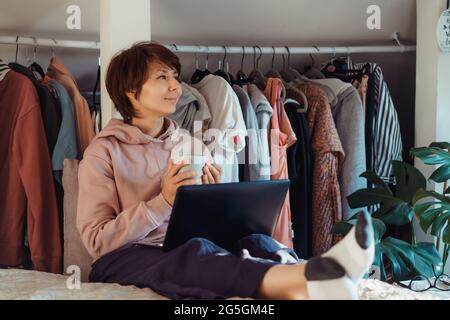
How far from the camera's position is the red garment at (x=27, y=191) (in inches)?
79.0

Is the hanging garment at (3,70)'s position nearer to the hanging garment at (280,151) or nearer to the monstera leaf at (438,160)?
A: the hanging garment at (280,151)

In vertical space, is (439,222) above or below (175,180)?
below

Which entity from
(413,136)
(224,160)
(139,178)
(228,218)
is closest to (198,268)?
(228,218)

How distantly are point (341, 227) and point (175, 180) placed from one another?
0.91 meters

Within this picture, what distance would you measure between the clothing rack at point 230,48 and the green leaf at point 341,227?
2.52ft

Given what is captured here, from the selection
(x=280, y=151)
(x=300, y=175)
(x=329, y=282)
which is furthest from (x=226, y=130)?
(x=329, y=282)

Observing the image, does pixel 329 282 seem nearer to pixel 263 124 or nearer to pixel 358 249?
pixel 358 249

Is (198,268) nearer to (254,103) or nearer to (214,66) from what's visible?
(254,103)

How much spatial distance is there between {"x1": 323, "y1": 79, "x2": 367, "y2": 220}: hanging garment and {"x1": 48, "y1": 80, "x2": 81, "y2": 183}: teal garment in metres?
1.01

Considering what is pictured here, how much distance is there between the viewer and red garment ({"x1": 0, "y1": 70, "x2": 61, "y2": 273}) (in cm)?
201

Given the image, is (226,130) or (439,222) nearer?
(439,222)

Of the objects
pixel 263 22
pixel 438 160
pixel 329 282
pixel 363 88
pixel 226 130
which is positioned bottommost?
pixel 329 282

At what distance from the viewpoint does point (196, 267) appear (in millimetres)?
1244

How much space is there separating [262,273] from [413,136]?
1.76 m
